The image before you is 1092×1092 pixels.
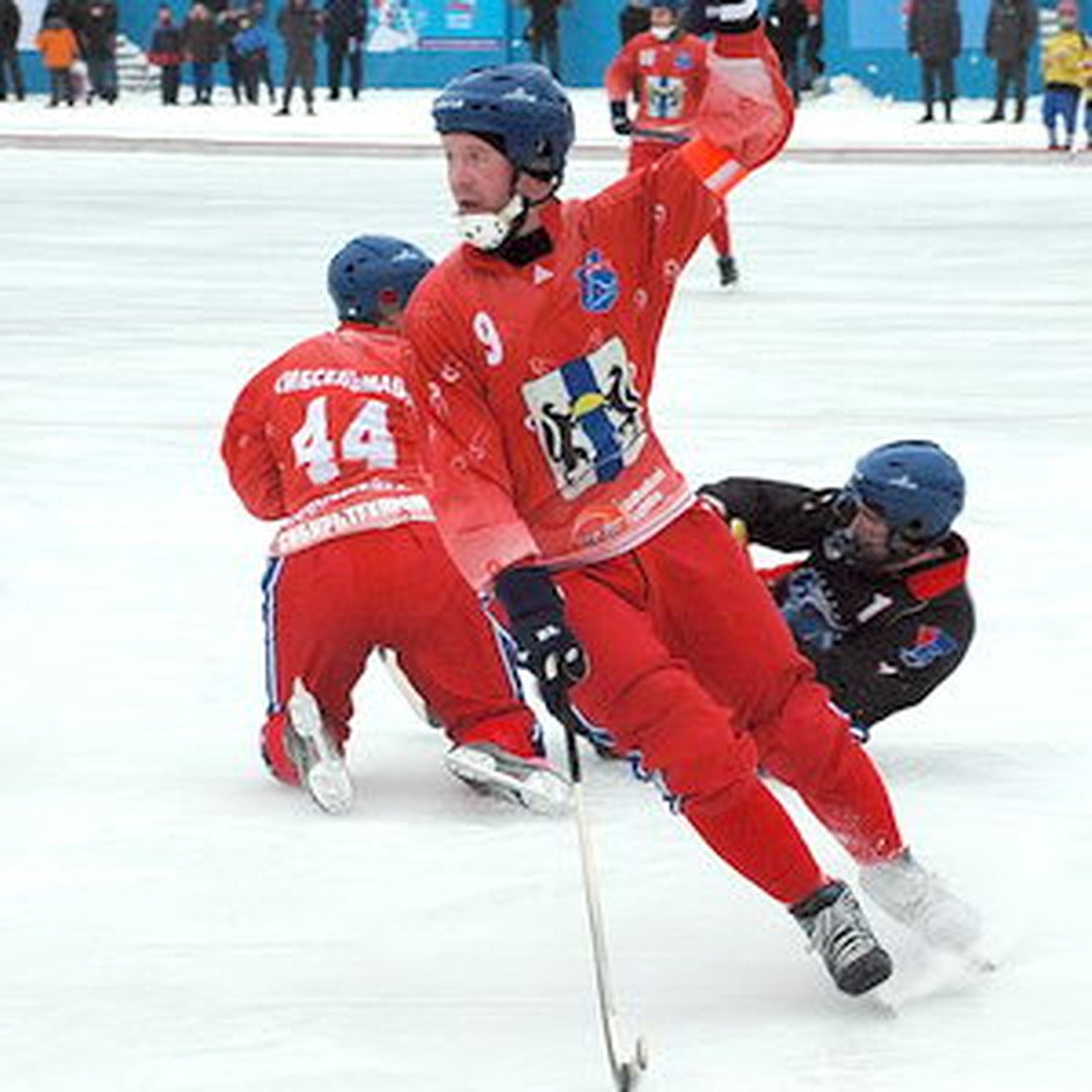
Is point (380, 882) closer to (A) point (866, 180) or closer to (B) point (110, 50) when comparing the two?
(A) point (866, 180)

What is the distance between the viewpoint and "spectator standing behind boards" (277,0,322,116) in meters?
34.5

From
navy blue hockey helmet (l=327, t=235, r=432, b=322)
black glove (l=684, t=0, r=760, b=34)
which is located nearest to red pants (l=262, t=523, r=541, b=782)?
navy blue hockey helmet (l=327, t=235, r=432, b=322)

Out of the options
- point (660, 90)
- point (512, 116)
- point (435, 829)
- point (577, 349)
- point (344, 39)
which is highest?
point (512, 116)

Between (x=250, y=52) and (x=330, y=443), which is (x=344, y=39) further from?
(x=330, y=443)

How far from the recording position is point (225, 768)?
5.98 meters

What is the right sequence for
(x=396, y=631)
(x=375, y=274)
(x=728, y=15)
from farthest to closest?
(x=375, y=274), (x=396, y=631), (x=728, y=15)

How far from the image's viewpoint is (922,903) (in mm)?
4535

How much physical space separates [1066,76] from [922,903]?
23372 millimetres

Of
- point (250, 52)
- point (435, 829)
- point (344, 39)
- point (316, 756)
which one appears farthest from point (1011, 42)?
point (435, 829)

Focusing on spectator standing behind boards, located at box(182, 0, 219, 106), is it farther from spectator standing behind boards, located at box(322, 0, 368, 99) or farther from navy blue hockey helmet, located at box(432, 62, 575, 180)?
navy blue hockey helmet, located at box(432, 62, 575, 180)

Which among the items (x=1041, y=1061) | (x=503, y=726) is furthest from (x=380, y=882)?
(x=1041, y=1061)

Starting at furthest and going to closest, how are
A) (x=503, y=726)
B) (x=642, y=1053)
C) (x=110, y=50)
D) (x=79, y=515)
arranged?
(x=110, y=50) → (x=79, y=515) → (x=503, y=726) → (x=642, y=1053)

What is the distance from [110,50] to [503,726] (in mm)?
33306

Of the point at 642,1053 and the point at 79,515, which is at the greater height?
the point at 642,1053
